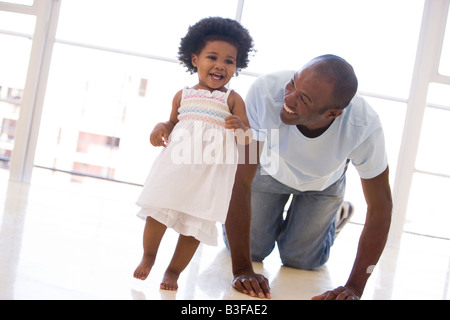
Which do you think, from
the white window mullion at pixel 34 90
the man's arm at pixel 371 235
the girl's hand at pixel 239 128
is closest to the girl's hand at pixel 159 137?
the girl's hand at pixel 239 128

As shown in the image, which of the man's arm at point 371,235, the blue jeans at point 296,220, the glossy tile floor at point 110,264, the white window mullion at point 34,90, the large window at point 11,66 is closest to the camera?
the glossy tile floor at point 110,264

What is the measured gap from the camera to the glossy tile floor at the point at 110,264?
58.8 inches

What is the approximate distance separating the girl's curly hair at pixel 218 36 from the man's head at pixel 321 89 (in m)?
0.21

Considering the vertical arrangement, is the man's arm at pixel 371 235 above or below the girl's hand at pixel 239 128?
below

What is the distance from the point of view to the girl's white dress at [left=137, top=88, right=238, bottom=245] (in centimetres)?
156

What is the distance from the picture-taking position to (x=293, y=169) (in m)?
2.15

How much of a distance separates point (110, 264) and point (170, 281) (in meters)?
0.29

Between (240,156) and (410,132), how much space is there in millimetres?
2354

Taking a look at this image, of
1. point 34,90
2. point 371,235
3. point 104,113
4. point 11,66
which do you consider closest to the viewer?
point 371,235

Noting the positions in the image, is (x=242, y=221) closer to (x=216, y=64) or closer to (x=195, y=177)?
(x=195, y=177)

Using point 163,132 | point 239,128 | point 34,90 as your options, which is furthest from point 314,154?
point 34,90

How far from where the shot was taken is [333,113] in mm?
1748

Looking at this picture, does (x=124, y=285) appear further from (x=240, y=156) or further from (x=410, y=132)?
(x=410, y=132)

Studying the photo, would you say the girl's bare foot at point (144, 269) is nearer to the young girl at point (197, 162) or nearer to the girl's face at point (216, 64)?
the young girl at point (197, 162)
